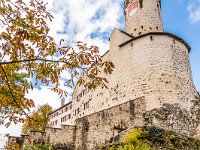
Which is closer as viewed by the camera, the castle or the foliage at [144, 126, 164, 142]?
the foliage at [144, 126, 164, 142]

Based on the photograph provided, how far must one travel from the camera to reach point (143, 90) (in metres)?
17.2

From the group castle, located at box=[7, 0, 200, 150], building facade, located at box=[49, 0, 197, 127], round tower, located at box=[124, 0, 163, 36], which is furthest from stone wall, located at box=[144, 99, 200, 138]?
round tower, located at box=[124, 0, 163, 36]

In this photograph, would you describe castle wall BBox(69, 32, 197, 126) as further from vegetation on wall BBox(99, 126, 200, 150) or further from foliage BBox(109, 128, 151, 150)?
foliage BBox(109, 128, 151, 150)

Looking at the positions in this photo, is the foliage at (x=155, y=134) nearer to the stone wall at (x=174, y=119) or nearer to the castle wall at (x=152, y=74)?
A: the stone wall at (x=174, y=119)

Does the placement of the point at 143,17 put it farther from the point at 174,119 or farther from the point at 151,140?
the point at 151,140

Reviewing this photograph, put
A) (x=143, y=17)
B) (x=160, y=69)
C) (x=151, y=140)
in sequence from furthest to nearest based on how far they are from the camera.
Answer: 1. (x=143, y=17)
2. (x=160, y=69)
3. (x=151, y=140)

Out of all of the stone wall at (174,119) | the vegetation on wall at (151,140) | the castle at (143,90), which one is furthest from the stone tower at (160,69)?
the vegetation on wall at (151,140)

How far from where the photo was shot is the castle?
16.3 meters

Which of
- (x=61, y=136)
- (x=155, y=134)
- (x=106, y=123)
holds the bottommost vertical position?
(x=61, y=136)

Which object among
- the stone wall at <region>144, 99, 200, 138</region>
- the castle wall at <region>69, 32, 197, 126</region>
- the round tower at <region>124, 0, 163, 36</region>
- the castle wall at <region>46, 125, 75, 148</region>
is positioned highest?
the round tower at <region>124, 0, 163, 36</region>

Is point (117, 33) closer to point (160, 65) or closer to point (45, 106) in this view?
point (160, 65)

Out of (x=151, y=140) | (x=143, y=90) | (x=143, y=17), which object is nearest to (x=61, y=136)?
(x=143, y=90)

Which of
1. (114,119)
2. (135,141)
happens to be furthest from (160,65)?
(135,141)

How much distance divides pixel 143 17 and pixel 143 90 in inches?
405
